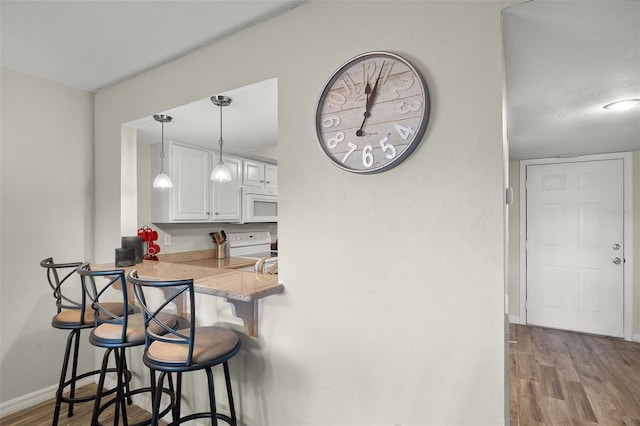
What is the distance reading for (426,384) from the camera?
1.30 metres

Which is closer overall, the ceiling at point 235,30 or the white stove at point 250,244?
the ceiling at point 235,30

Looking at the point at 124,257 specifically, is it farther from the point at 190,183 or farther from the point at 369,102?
the point at 369,102

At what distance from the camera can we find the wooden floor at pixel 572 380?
93.3 inches

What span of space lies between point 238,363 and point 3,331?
178cm

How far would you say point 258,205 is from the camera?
3998 mm

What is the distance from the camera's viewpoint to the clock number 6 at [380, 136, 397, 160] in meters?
1.35

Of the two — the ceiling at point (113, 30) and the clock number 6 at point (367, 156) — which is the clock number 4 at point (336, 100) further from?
the ceiling at point (113, 30)

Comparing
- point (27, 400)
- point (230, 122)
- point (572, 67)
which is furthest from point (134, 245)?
point (572, 67)

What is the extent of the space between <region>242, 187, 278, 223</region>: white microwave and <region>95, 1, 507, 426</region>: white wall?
1995 millimetres

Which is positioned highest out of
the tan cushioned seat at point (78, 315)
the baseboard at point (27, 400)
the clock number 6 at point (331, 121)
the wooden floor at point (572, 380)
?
the clock number 6 at point (331, 121)

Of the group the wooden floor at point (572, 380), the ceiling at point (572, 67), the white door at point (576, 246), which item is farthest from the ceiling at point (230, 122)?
the white door at point (576, 246)

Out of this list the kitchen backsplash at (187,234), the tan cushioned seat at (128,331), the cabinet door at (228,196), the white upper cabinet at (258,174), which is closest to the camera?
the tan cushioned seat at (128,331)

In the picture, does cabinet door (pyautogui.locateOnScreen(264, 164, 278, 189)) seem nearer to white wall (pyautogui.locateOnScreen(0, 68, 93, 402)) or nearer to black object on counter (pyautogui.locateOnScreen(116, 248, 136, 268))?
white wall (pyautogui.locateOnScreen(0, 68, 93, 402))

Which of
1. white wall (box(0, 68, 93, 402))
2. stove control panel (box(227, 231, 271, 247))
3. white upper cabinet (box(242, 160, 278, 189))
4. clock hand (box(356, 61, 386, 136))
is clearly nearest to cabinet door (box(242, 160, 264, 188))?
white upper cabinet (box(242, 160, 278, 189))
